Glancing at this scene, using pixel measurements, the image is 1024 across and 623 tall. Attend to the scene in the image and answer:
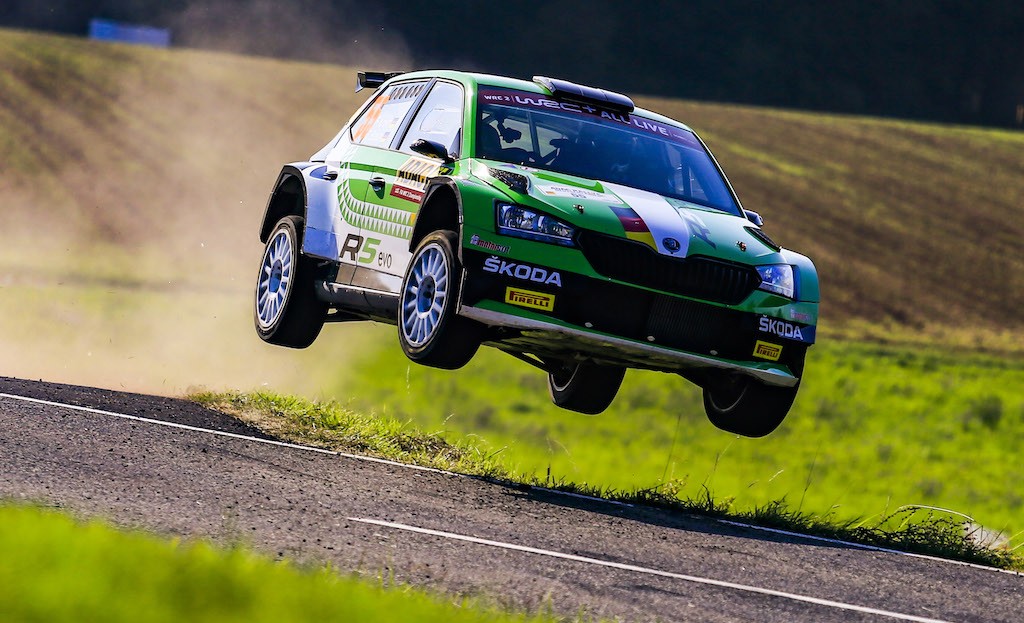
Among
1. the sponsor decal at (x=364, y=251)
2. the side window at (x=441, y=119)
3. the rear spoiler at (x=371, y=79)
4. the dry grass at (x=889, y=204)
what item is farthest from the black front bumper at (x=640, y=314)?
the dry grass at (x=889, y=204)

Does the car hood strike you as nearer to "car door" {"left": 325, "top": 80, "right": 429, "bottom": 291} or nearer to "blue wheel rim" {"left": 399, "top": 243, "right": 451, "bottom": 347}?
"blue wheel rim" {"left": 399, "top": 243, "right": 451, "bottom": 347}

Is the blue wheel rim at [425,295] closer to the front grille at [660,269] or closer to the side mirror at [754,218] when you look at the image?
the front grille at [660,269]

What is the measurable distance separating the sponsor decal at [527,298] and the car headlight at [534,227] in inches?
10.8

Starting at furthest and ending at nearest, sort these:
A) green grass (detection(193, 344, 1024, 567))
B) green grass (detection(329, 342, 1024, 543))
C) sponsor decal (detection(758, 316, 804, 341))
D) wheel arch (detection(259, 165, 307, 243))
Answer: green grass (detection(329, 342, 1024, 543))
green grass (detection(193, 344, 1024, 567))
wheel arch (detection(259, 165, 307, 243))
sponsor decal (detection(758, 316, 804, 341))

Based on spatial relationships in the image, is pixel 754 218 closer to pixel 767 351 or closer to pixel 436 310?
pixel 767 351

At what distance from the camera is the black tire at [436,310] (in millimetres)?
7664

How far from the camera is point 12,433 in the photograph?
25.8 ft

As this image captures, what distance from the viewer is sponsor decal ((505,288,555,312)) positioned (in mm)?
7559

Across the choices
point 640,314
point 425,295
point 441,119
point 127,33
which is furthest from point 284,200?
point 127,33

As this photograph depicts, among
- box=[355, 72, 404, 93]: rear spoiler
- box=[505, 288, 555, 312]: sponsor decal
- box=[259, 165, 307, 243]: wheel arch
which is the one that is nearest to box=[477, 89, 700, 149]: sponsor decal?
box=[505, 288, 555, 312]: sponsor decal

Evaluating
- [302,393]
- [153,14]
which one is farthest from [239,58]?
[302,393]

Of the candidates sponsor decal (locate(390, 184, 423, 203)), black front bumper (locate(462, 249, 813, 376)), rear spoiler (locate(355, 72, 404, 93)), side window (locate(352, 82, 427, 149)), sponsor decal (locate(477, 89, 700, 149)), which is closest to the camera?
black front bumper (locate(462, 249, 813, 376))

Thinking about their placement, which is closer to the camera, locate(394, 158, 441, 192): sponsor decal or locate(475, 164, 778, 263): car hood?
locate(475, 164, 778, 263): car hood

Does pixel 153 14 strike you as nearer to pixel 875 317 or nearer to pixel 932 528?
pixel 875 317
